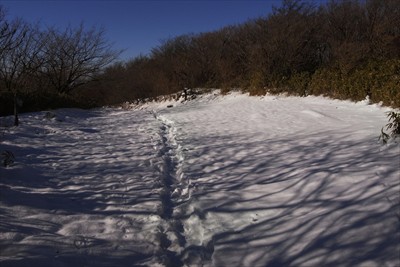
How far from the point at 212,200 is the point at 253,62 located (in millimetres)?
14047

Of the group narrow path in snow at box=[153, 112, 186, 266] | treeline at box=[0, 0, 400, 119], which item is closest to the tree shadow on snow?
narrow path in snow at box=[153, 112, 186, 266]

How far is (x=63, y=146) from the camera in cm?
745

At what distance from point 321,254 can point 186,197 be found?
216cm

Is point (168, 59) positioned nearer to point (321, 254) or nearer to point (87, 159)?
point (87, 159)

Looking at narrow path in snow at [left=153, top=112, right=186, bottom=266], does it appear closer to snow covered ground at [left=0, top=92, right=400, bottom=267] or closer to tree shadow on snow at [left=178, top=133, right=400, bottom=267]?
snow covered ground at [left=0, top=92, right=400, bottom=267]

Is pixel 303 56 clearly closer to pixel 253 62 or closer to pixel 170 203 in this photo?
pixel 253 62

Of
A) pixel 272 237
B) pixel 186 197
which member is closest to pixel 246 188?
pixel 186 197

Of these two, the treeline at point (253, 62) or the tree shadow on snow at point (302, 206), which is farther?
the treeline at point (253, 62)

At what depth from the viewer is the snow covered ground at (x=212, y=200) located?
3.12 m

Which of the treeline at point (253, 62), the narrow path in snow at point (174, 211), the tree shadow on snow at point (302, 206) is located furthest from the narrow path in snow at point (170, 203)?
the treeline at point (253, 62)

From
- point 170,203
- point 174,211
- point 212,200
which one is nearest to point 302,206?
point 212,200

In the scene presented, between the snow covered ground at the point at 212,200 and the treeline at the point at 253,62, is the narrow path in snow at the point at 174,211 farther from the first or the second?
the treeline at the point at 253,62

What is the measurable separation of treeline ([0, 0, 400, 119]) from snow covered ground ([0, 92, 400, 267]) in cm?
380

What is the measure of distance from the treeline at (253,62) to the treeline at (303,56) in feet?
0.14
